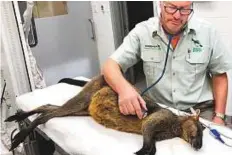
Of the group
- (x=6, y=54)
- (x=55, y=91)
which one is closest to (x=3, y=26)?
(x=6, y=54)

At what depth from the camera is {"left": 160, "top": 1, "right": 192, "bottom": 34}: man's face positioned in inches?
52.9

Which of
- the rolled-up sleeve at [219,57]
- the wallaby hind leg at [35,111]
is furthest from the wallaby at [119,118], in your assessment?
the rolled-up sleeve at [219,57]

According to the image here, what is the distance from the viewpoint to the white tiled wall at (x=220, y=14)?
6.70 ft

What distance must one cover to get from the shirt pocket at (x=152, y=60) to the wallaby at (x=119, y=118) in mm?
292

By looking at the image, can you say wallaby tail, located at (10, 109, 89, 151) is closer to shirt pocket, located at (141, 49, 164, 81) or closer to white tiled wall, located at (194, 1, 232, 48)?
shirt pocket, located at (141, 49, 164, 81)

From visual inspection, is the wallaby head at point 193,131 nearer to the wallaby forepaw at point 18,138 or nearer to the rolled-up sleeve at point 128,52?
the rolled-up sleeve at point 128,52

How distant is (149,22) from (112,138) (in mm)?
759

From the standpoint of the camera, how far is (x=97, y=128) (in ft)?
4.19

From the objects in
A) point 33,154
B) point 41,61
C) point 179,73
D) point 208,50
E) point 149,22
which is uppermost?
point 149,22

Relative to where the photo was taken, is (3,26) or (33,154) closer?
(33,154)

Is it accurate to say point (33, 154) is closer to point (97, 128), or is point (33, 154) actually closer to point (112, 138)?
point (97, 128)

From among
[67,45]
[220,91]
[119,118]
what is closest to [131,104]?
[119,118]

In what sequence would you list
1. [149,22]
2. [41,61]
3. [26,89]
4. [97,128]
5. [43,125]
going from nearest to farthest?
[97,128], [43,125], [149,22], [26,89], [41,61]

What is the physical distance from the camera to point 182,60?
1.53m
